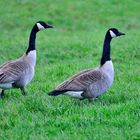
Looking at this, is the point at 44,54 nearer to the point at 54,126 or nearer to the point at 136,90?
the point at 136,90

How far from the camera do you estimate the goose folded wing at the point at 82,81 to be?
33.3ft

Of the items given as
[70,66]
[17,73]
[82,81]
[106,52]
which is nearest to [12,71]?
[17,73]

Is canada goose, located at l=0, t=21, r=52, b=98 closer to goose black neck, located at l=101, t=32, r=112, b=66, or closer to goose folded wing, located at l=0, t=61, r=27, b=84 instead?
goose folded wing, located at l=0, t=61, r=27, b=84

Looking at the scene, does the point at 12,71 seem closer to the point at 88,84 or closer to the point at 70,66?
the point at 88,84

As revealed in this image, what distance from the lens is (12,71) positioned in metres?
11.1

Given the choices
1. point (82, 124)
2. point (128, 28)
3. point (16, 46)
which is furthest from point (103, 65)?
point (128, 28)

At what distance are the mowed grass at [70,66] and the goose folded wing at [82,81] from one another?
0.34 m

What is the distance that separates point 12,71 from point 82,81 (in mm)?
1642

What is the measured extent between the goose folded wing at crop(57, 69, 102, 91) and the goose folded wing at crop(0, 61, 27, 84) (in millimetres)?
1311

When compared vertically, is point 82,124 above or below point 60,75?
above

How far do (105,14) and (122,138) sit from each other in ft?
72.6

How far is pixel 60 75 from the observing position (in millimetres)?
14227

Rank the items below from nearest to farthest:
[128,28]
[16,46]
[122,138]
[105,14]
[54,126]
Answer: [122,138]
[54,126]
[16,46]
[128,28]
[105,14]

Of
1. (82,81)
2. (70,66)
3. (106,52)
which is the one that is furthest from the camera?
(70,66)
